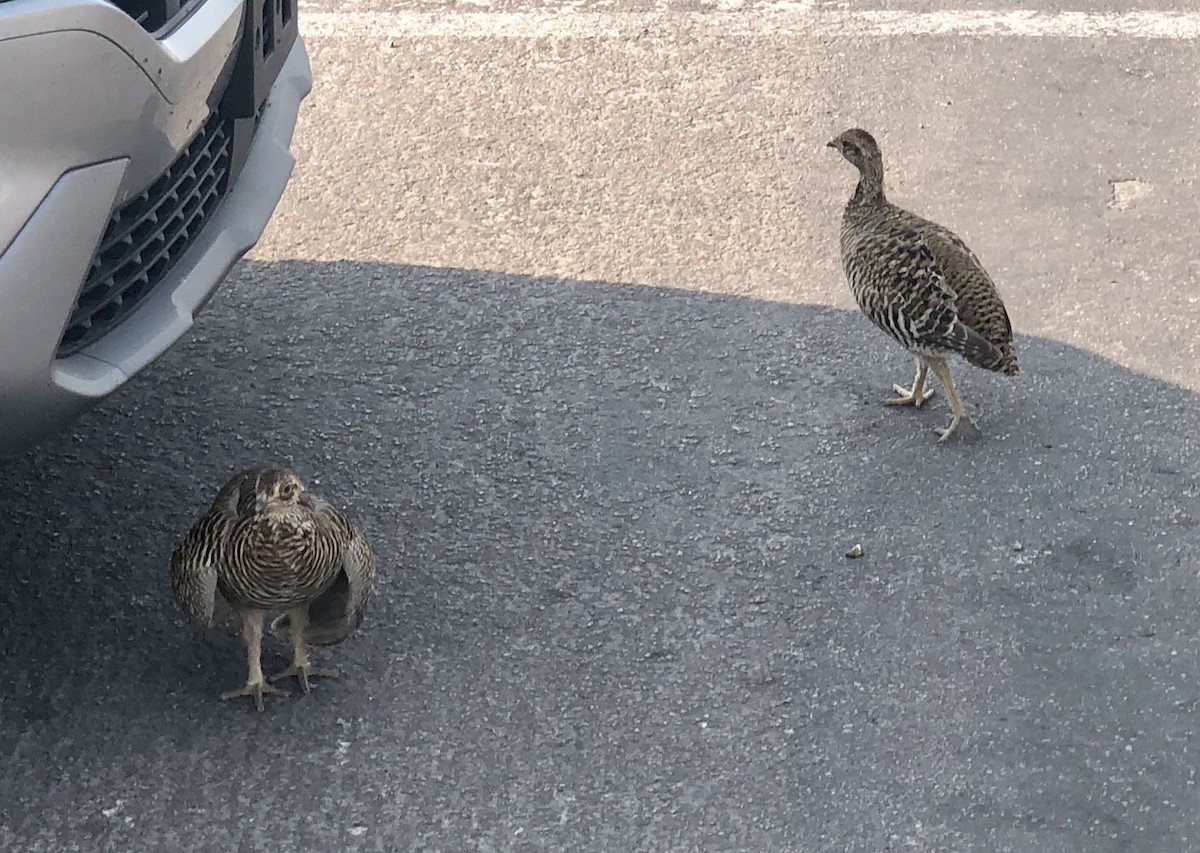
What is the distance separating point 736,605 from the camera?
3.92 metres

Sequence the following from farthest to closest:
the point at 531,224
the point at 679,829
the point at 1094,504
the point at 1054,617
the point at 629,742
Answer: the point at 531,224, the point at 1094,504, the point at 1054,617, the point at 629,742, the point at 679,829

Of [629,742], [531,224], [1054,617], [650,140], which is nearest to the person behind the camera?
[629,742]

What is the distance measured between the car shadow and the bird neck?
0.39 metres

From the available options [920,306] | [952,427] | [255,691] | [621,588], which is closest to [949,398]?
[952,427]

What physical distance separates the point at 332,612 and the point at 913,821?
1.37m

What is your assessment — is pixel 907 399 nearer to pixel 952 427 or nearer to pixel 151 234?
pixel 952 427

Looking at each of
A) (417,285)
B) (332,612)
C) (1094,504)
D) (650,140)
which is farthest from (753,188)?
(332,612)

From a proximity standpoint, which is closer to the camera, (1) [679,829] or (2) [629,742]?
(1) [679,829]

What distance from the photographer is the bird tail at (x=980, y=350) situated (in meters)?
4.55

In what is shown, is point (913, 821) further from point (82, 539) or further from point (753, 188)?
point (753, 188)

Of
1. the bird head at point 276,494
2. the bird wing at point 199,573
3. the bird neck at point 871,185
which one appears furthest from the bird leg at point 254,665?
the bird neck at point 871,185

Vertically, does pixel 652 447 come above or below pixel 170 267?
below

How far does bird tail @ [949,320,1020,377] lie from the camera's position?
14.9 ft

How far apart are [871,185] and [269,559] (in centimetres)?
250
